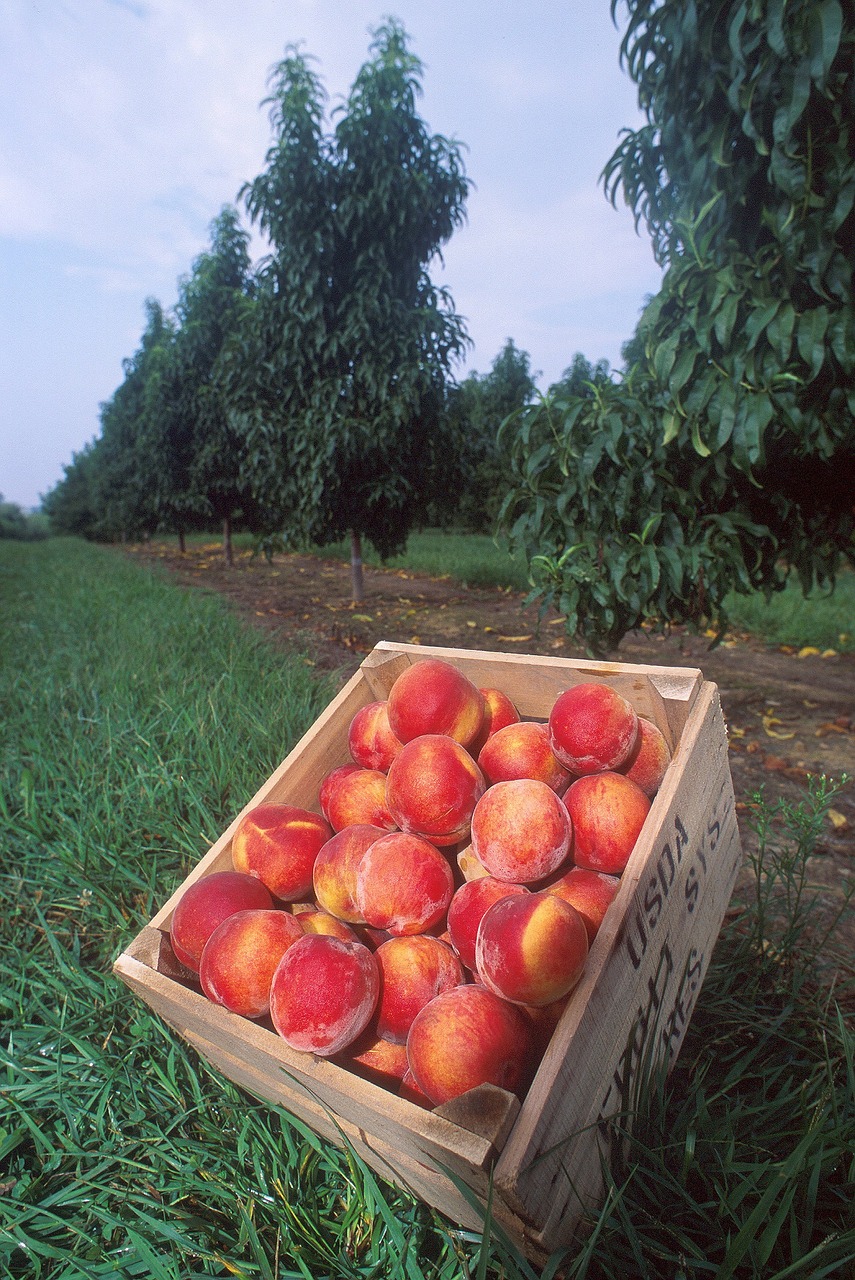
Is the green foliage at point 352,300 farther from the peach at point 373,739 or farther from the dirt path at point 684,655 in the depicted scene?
the peach at point 373,739

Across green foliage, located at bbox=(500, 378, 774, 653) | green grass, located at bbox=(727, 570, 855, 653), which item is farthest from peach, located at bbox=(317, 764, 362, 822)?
green grass, located at bbox=(727, 570, 855, 653)

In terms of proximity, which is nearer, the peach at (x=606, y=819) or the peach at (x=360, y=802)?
the peach at (x=606, y=819)

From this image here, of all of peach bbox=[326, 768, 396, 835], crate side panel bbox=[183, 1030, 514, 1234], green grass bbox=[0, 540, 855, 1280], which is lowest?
green grass bbox=[0, 540, 855, 1280]

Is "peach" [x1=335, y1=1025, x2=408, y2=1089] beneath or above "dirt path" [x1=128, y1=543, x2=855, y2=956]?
above

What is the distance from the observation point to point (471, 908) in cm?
110

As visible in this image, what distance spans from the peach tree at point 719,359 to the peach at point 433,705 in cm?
150

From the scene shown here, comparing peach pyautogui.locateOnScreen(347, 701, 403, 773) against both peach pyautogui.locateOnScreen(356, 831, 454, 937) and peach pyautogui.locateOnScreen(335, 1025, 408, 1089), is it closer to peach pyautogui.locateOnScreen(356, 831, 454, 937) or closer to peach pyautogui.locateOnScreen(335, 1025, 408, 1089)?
peach pyautogui.locateOnScreen(356, 831, 454, 937)

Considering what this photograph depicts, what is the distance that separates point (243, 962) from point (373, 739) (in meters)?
0.53

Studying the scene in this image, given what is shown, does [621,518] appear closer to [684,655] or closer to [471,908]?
[471,908]

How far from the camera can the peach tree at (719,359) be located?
2109mm

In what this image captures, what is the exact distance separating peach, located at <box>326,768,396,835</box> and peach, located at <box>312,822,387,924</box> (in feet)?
0.30

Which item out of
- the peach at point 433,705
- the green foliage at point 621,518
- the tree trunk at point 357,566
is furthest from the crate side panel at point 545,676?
the tree trunk at point 357,566

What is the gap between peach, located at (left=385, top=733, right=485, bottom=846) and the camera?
→ 1200 millimetres

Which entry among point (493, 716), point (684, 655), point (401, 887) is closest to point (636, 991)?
point (401, 887)
